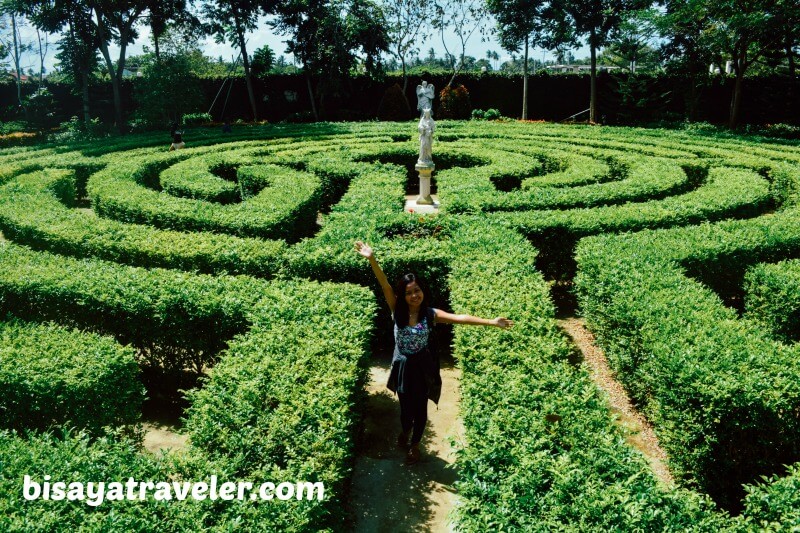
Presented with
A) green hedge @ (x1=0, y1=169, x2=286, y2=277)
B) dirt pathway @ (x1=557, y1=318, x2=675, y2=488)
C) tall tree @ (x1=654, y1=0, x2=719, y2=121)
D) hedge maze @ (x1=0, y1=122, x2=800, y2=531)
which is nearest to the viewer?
hedge maze @ (x1=0, y1=122, x2=800, y2=531)

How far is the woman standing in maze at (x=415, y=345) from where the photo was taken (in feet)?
19.9

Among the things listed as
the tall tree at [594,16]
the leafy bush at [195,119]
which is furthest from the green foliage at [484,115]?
the leafy bush at [195,119]

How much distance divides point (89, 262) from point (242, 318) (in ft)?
11.0

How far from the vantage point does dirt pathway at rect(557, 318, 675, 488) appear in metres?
6.45

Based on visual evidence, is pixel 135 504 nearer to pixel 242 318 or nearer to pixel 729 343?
pixel 242 318

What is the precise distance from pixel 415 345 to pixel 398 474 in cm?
151

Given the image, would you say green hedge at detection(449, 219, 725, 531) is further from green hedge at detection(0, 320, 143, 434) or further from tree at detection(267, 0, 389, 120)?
tree at detection(267, 0, 389, 120)

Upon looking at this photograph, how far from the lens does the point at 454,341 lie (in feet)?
22.2

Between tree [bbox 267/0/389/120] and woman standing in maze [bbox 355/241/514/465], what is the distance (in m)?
33.3

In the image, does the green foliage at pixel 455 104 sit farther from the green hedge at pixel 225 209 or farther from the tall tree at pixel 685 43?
the green hedge at pixel 225 209

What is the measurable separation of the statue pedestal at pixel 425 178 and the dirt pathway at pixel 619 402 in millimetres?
6930

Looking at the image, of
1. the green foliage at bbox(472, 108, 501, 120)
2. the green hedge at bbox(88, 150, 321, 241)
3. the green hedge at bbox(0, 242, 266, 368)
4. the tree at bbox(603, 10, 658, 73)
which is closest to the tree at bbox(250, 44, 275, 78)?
the green foliage at bbox(472, 108, 501, 120)

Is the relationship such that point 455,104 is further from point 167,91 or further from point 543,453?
point 543,453

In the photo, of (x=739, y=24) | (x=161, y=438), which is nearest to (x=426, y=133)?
(x=161, y=438)
